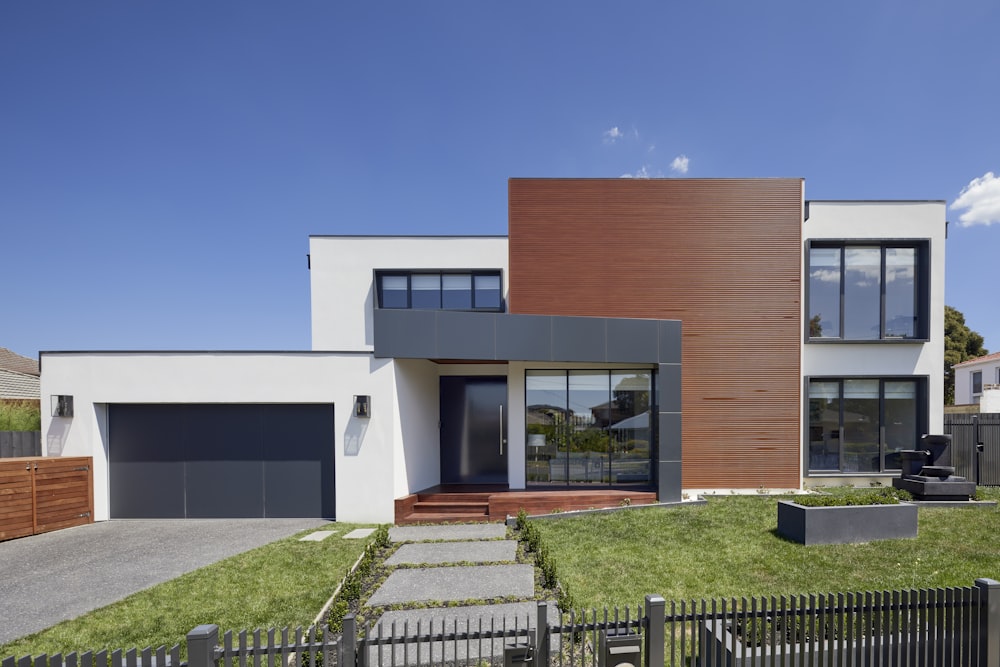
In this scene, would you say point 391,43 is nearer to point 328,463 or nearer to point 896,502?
point 328,463

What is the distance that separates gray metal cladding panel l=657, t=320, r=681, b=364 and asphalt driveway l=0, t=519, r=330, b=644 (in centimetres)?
856

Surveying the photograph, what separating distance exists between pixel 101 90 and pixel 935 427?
2265cm

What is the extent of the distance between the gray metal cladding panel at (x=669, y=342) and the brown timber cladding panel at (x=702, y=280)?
1527mm

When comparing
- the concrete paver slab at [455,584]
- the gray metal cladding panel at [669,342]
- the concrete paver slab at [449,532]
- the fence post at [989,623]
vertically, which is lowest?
the concrete paver slab at [449,532]

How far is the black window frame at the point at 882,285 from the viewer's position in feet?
40.9

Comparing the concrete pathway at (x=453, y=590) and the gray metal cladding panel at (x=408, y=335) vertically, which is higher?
the gray metal cladding panel at (x=408, y=335)

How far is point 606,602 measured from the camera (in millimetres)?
5613

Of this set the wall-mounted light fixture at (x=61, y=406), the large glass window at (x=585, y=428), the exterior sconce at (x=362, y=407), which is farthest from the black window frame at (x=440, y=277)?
the wall-mounted light fixture at (x=61, y=406)

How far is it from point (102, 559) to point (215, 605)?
12.2ft

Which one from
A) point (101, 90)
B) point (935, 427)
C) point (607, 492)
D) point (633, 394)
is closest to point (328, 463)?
point (607, 492)

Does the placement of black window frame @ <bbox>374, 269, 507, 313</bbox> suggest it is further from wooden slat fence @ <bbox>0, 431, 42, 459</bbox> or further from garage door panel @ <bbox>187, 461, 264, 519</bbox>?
wooden slat fence @ <bbox>0, 431, 42, 459</bbox>

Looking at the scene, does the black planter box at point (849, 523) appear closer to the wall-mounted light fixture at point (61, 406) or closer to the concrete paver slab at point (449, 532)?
the concrete paver slab at point (449, 532)

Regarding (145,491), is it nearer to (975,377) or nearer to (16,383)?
(16,383)

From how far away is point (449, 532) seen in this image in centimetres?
947
